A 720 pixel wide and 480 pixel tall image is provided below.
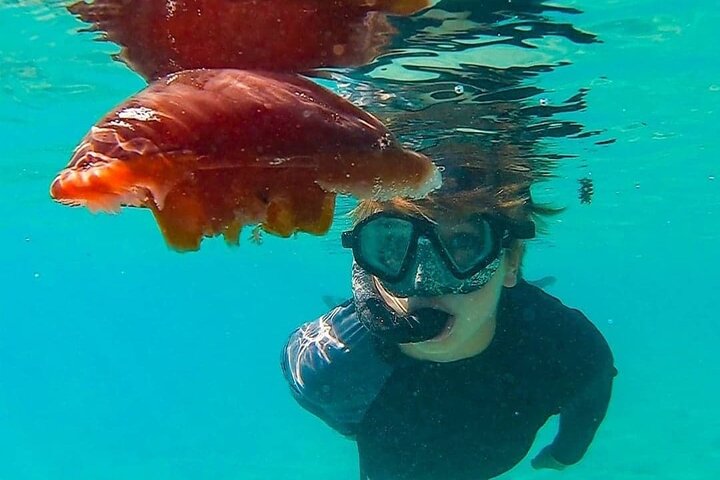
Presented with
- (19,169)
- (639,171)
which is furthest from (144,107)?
(19,169)

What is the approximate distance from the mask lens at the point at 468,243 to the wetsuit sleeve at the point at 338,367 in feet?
4.52

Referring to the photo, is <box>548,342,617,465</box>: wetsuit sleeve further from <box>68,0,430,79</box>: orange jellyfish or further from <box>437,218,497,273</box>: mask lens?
<box>68,0,430,79</box>: orange jellyfish

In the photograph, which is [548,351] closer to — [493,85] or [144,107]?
[493,85]

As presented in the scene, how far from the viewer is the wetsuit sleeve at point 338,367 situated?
7445mm

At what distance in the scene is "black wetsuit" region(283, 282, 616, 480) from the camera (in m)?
7.33

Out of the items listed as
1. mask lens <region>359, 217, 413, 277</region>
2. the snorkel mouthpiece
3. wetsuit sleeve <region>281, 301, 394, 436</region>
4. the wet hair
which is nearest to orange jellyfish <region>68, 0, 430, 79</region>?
the wet hair

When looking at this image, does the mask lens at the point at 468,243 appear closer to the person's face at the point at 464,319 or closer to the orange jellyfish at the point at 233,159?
the person's face at the point at 464,319

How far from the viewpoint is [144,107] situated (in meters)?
1.92

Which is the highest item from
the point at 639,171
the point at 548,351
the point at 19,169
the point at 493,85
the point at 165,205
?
the point at 165,205

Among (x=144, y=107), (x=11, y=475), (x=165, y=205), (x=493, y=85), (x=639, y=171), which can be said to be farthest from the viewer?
(x=11, y=475)

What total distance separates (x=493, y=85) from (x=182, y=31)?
626cm

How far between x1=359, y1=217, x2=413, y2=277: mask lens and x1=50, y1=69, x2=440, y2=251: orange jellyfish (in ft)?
13.9

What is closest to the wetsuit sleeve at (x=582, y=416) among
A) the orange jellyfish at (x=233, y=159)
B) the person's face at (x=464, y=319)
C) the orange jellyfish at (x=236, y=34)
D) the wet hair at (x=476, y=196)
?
the person's face at (x=464, y=319)

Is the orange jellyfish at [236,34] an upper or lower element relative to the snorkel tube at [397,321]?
upper
